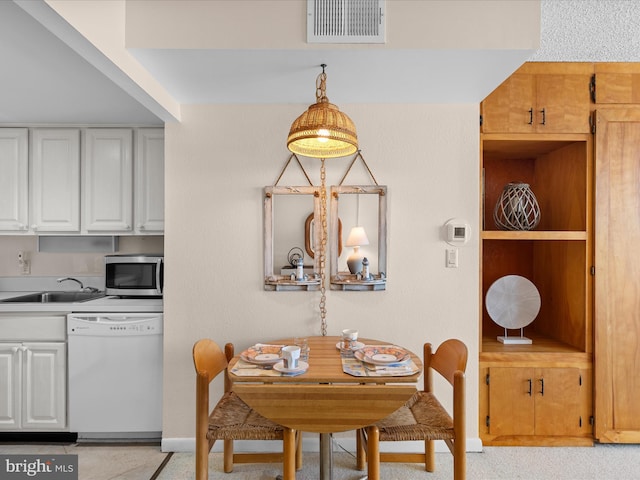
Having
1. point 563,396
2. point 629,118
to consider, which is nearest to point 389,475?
point 563,396

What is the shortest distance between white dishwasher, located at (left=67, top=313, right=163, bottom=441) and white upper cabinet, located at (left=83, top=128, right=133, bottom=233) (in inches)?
29.6

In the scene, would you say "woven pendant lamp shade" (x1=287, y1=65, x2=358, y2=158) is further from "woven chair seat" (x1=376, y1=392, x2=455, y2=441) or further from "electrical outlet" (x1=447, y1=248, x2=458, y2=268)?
"woven chair seat" (x1=376, y1=392, x2=455, y2=441)

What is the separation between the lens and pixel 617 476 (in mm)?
2102

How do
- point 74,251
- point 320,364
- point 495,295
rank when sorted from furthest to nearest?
point 74,251 → point 495,295 → point 320,364

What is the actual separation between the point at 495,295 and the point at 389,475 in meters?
1.35

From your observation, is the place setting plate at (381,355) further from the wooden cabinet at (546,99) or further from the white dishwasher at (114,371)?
the wooden cabinet at (546,99)

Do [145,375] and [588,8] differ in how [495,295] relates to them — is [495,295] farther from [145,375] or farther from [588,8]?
[145,375]

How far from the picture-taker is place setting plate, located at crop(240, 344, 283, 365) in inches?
70.6

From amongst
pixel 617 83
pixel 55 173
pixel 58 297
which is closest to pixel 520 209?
pixel 617 83

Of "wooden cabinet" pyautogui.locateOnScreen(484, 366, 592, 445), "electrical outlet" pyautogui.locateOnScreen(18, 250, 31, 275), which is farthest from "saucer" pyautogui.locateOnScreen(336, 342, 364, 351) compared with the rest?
"electrical outlet" pyautogui.locateOnScreen(18, 250, 31, 275)

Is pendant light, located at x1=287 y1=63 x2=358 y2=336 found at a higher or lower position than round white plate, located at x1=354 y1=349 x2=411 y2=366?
higher

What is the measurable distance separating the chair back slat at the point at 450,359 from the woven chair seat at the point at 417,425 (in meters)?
0.19

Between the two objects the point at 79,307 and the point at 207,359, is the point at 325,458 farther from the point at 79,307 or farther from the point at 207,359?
the point at 79,307

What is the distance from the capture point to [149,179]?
2.76 m
